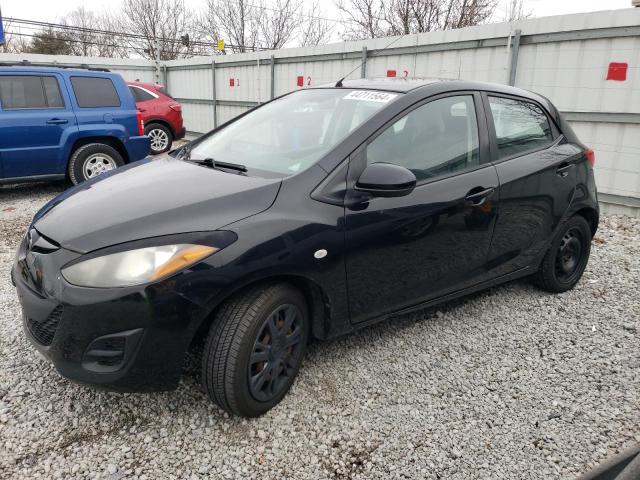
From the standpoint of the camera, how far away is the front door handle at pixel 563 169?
3.49m

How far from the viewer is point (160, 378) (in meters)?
2.11

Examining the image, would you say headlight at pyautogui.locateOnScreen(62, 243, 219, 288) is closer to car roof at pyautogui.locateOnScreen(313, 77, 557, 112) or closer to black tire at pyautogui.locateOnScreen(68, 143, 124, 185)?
car roof at pyautogui.locateOnScreen(313, 77, 557, 112)

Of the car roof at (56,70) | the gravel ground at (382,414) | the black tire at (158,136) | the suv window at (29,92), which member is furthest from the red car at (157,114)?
the gravel ground at (382,414)

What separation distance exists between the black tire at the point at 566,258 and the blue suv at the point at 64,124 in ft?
19.4

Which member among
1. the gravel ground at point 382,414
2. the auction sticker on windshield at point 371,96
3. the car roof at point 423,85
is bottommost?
the gravel ground at point 382,414

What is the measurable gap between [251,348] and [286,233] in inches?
21.3

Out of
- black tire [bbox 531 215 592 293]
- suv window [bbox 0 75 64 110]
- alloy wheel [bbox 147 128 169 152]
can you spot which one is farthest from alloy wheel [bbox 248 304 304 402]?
alloy wheel [bbox 147 128 169 152]

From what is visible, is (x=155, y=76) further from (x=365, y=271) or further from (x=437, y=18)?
(x=365, y=271)

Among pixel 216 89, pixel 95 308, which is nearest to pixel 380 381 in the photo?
pixel 95 308

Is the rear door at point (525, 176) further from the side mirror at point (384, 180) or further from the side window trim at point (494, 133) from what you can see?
the side mirror at point (384, 180)

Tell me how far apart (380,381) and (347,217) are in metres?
0.97

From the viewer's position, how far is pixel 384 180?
7.80 feet

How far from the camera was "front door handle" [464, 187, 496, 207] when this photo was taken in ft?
9.53

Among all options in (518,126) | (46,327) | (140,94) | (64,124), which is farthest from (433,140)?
(140,94)
